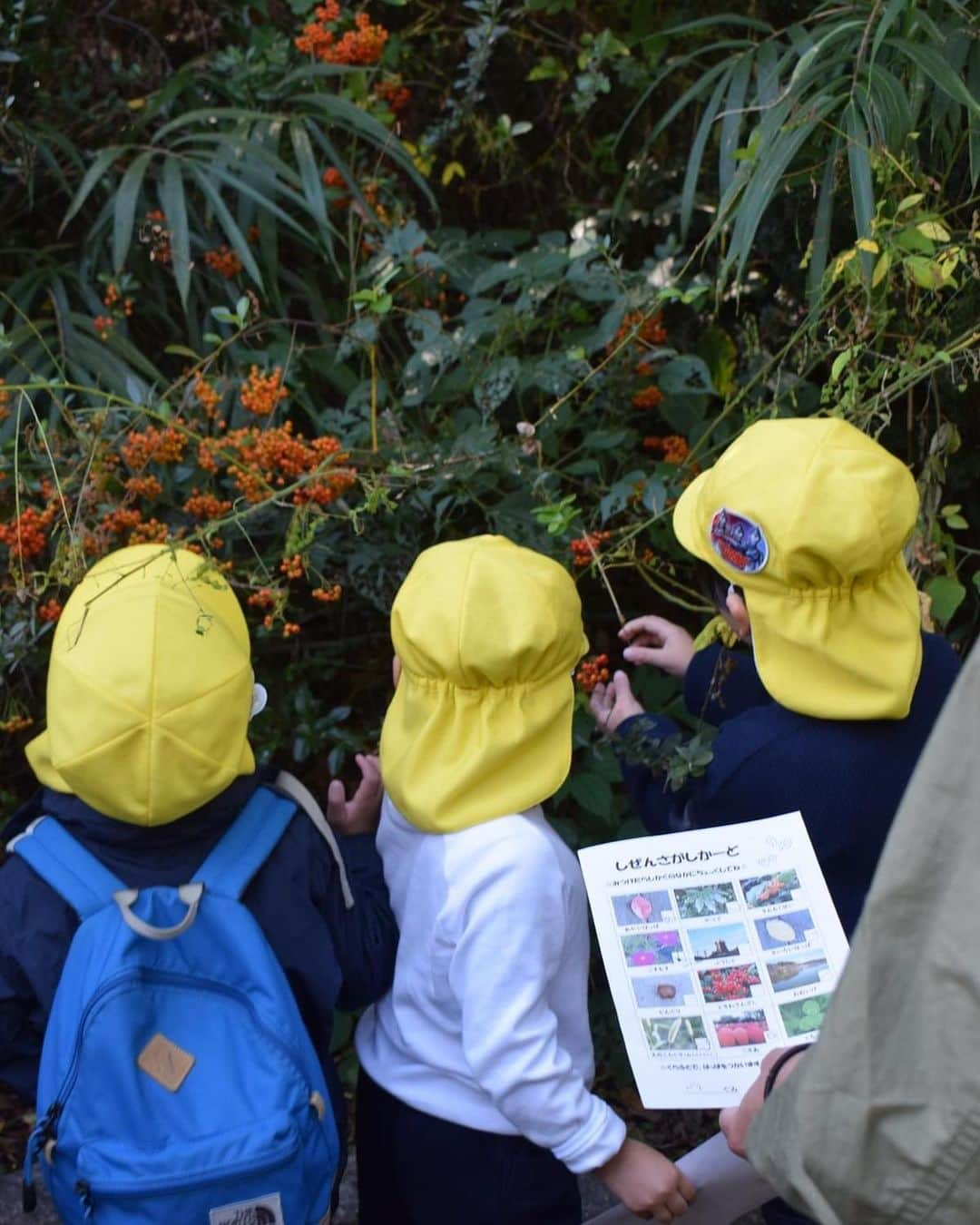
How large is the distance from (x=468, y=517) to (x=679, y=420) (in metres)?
0.43

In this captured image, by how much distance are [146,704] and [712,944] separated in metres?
0.72

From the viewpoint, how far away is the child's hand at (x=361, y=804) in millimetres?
2055

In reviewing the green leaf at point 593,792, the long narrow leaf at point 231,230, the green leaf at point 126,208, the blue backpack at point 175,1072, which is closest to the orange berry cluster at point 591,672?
the green leaf at point 593,792

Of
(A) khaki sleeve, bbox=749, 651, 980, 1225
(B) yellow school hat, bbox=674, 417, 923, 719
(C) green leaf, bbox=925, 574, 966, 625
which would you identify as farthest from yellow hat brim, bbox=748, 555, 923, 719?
(A) khaki sleeve, bbox=749, 651, 980, 1225

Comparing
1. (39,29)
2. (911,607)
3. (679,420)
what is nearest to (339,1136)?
(911,607)

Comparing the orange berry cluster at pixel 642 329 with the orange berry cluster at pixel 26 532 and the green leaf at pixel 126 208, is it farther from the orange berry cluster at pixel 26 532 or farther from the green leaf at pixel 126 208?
the orange berry cluster at pixel 26 532

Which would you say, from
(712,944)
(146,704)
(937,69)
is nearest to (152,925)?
(146,704)

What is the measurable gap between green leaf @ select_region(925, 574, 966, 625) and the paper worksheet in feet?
2.51

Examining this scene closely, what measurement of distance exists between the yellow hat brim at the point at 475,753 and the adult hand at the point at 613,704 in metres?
0.26

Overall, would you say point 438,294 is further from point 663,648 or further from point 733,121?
point 663,648

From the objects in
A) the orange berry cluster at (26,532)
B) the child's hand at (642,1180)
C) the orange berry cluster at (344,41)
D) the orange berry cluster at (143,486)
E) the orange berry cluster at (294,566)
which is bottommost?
the child's hand at (642,1180)

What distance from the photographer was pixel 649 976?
1.67m

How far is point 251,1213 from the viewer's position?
1.63m

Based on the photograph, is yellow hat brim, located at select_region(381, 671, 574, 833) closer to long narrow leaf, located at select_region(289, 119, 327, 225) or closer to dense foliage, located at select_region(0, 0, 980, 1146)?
dense foliage, located at select_region(0, 0, 980, 1146)
